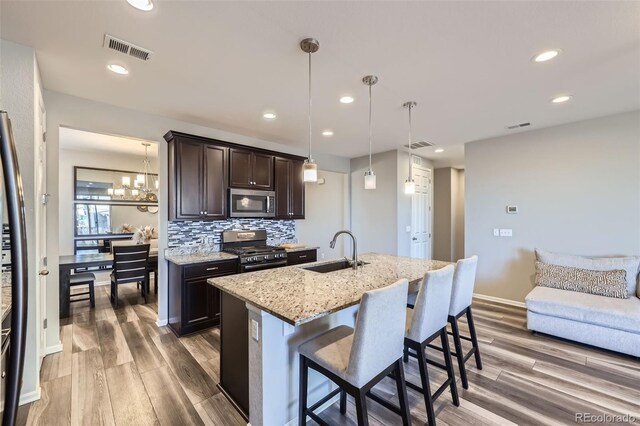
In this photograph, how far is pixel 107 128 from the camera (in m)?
3.16

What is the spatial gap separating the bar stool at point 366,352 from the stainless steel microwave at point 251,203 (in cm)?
264

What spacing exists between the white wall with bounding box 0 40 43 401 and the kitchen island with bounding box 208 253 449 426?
1.37 meters

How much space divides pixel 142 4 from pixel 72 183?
5309 mm

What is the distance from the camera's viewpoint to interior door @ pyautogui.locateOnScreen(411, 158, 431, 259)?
19.0 feet

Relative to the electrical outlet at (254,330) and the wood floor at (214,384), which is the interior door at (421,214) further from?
the electrical outlet at (254,330)

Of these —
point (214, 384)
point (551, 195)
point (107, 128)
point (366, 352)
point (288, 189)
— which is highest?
point (107, 128)

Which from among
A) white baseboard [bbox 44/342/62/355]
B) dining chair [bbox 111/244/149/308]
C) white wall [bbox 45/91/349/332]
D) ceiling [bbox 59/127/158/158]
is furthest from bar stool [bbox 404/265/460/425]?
ceiling [bbox 59/127/158/158]

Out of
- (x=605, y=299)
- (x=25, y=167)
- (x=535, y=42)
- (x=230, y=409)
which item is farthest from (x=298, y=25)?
(x=605, y=299)

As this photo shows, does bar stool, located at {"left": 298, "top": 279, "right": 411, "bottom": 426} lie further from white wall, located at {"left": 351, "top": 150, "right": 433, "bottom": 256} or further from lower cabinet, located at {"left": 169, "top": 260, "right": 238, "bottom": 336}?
white wall, located at {"left": 351, "top": 150, "right": 433, "bottom": 256}

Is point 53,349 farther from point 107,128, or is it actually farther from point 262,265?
point 107,128

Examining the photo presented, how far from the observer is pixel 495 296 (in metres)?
4.45

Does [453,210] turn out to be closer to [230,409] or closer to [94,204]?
[230,409]

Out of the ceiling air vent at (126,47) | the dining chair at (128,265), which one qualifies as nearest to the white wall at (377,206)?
the dining chair at (128,265)

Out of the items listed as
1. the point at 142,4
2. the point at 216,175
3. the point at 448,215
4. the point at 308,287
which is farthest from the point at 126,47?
the point at 448,215
